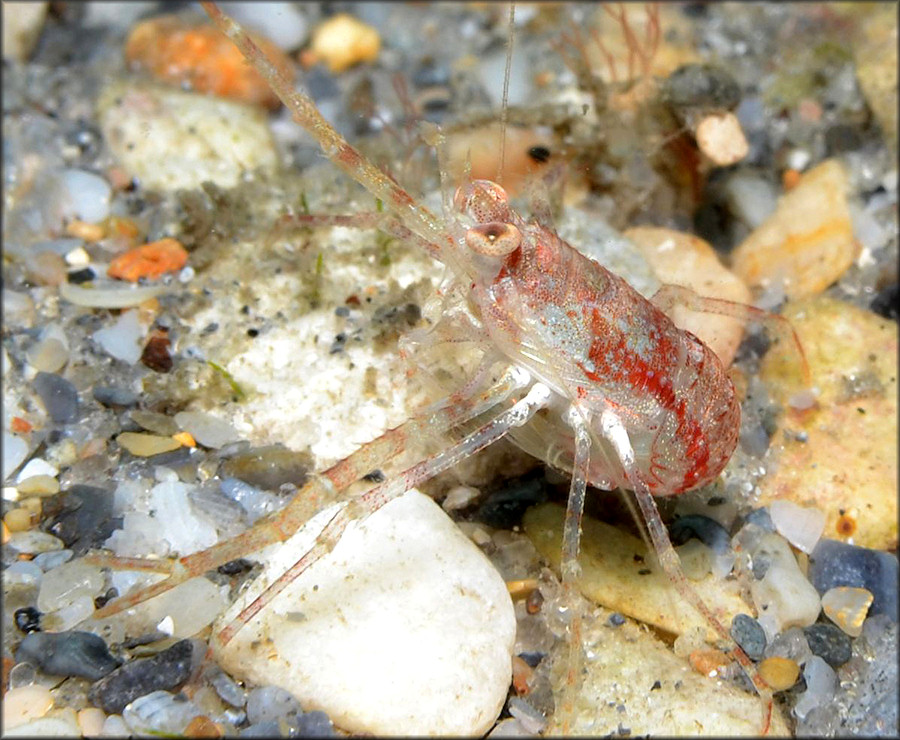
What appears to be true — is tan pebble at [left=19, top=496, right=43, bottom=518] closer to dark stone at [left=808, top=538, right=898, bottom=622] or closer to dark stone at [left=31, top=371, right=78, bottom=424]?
dark stone at [left=31, top=371, right=78, bottom=424]

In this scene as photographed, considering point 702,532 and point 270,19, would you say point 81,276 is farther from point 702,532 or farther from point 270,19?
point 702,532

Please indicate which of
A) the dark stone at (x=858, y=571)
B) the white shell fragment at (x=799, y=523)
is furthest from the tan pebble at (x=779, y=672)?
the white shell fragment at (x=799, y=523)

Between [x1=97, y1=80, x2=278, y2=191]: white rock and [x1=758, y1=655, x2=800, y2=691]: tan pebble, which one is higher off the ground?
[x1=97, y1=80, x2=278, y2=191]: white rock

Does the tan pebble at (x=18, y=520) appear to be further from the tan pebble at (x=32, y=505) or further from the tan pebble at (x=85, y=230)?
the tan pebble at (x=85, y=230)

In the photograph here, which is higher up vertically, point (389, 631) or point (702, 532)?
point (389, 631)

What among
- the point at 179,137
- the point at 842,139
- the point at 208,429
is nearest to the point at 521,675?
the point at 208,429

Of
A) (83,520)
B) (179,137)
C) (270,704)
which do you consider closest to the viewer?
(270,704)

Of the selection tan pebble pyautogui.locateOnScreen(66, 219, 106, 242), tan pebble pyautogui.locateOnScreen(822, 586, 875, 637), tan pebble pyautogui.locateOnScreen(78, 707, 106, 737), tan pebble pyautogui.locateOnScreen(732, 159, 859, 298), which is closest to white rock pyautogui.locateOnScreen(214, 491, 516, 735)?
tan pebble pyautogui.locateOnScreen(78, 707, 106, 737)
